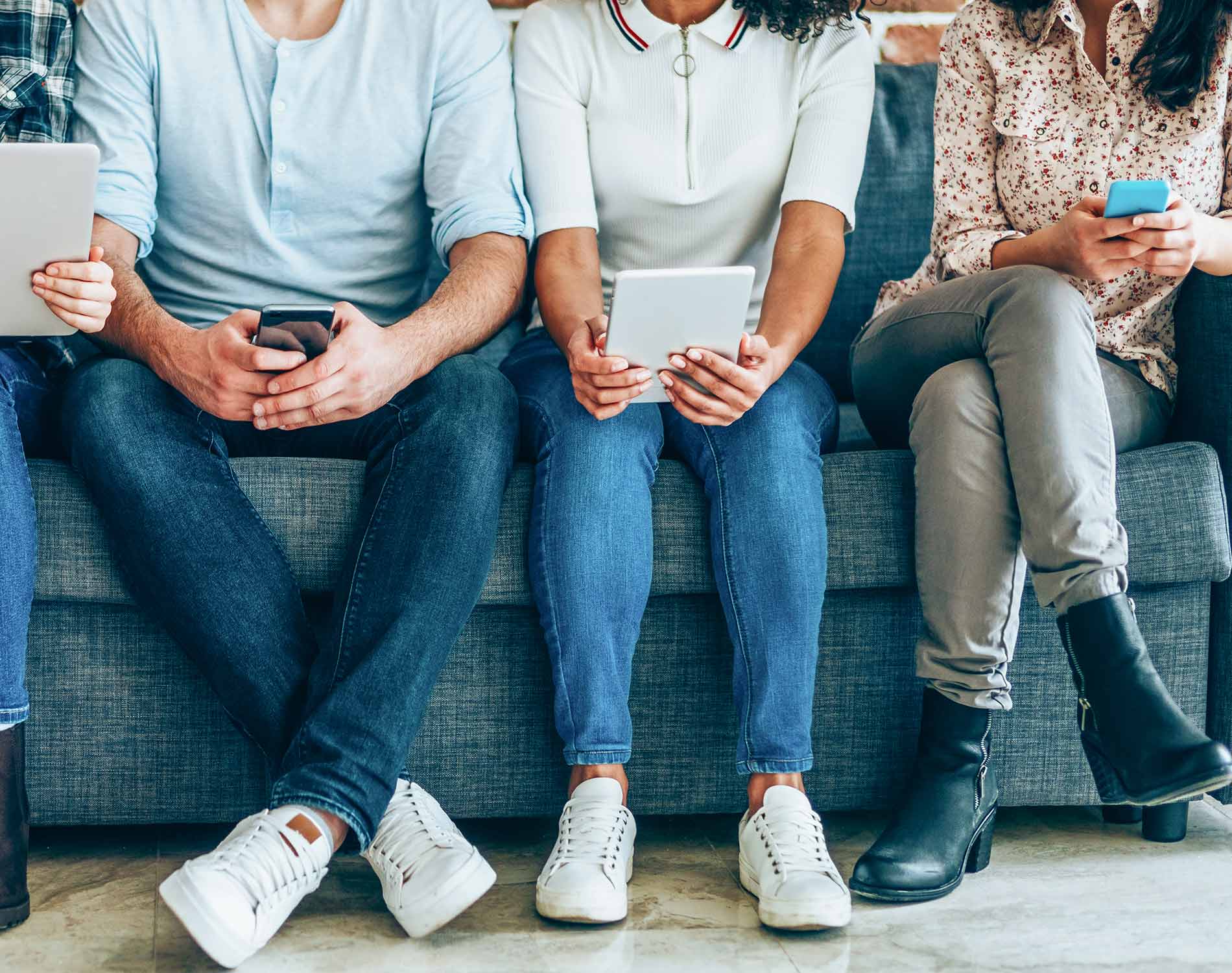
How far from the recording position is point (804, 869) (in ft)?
3.52

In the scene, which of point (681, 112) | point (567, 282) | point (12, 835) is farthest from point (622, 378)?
point (12, 835)

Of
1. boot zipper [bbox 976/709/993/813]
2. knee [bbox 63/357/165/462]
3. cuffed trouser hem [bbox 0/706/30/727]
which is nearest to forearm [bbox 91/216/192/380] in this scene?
knee [bbox 63/357/165/462]

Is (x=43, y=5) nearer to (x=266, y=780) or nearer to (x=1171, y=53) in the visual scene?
(x=266, y=780)

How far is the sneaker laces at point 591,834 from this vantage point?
110 cm

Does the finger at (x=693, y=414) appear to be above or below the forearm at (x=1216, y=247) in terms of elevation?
below

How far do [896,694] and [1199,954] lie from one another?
1.20ft

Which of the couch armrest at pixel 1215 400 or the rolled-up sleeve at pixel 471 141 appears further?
the rolled-up sleeve at pixel 471 141

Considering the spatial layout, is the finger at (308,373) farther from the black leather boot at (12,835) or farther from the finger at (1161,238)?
the finger at (1161,238)

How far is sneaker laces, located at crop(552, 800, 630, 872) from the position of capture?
110 cm

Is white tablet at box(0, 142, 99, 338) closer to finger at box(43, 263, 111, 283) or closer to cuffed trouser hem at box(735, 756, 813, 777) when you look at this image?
finger at box(43, 263, 111, 283)

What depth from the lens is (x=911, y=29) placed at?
2029 millimetres

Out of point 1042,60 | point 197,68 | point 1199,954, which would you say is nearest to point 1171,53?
point 1042,60

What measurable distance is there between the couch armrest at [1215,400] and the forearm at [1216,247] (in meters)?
0.02

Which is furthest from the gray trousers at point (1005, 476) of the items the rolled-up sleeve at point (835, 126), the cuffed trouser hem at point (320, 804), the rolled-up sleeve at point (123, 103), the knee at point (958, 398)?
the rolled-up sleeve at point (123, 103)
